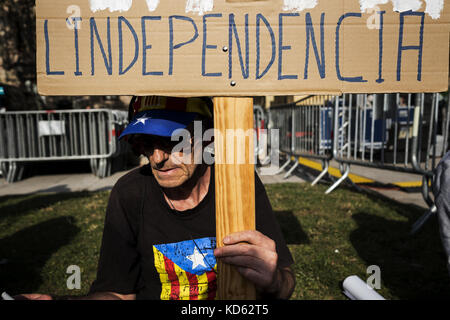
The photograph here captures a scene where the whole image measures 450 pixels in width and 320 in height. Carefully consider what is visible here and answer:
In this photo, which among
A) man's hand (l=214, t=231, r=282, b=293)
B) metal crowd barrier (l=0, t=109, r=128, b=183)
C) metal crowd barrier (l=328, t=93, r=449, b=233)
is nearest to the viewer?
man's hand (l=214, t=231, r=282, b=293)

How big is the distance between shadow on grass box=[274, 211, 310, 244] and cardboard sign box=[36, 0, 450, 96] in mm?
2688

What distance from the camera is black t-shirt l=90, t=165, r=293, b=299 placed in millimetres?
1405

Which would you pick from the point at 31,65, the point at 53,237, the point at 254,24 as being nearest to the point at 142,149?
the point at 254,24

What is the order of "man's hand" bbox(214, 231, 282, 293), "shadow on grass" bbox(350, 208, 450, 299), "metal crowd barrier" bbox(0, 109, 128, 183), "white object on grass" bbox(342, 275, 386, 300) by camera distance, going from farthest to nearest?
"metal crowd barrier" bbox(0, 109, 128, 183), "shadow on grass" bbox(350, 208, 450, 299), "white object on grass" bbox(342, 275, 386, 300), "man's hand" bbox(214, 231, 282, 293)

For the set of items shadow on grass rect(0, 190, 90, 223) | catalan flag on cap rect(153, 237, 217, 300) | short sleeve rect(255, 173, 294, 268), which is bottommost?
shadow on grass rect(0, 190, 90, 223)

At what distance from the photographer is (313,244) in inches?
133

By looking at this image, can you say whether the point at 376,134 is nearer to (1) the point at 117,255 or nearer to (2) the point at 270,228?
(2) the point at 270,228

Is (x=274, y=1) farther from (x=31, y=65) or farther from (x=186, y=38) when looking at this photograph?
(x=31, y=65)

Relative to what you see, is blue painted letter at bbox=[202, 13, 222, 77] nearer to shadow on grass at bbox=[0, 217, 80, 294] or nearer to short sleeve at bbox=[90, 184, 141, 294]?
short sleeve at bbox=[90, 184, 141, 294]

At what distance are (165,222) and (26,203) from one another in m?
4.78

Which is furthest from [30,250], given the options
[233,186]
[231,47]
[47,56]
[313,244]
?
[231,47]

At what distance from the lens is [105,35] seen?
3.29 feet

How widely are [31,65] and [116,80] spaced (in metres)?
13.1

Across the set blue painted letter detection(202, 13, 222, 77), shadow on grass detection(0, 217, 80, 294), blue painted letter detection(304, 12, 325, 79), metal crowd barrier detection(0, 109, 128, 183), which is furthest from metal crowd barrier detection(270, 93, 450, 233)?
metal crowd barrier detection(0, 109, 128, 183)
